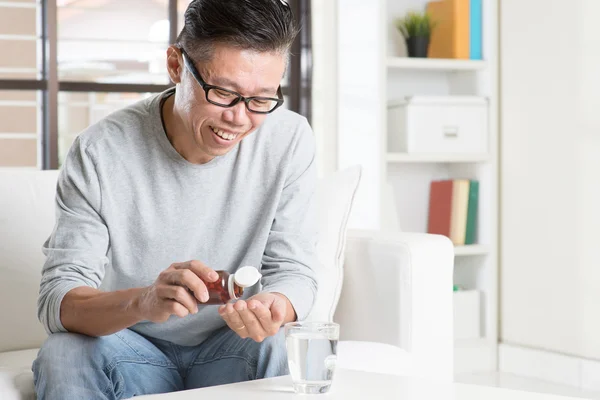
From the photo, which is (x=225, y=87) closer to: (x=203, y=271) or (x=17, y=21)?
(x=203, y=271)

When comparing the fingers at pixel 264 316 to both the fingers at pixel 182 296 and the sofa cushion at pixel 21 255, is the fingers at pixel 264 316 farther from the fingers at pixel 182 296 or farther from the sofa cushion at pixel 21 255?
the sofa cushion at pixel 21 255

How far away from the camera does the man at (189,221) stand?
4.91ft

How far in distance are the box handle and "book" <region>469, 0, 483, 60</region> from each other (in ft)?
0.99

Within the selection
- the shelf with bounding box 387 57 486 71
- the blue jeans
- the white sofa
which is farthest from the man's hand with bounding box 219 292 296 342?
the shelf with bounding box 387 57 486 71

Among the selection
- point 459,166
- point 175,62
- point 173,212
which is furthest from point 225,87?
point 459,166

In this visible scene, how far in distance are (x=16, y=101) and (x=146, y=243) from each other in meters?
1.99

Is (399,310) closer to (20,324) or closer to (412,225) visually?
(20,324)

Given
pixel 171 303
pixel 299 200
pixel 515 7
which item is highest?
pixel 515 7

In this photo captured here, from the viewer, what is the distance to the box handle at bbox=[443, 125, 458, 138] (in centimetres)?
345

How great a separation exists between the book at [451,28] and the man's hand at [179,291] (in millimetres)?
2372

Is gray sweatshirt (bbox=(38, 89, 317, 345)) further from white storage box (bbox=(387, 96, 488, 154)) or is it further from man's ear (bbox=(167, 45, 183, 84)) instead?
white storage box (bbox=(387, 96, 488, 154))

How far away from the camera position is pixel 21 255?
208cm

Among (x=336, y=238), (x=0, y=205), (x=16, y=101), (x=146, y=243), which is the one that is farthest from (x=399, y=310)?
(x=16, y=101)

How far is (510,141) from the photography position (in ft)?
11.4
